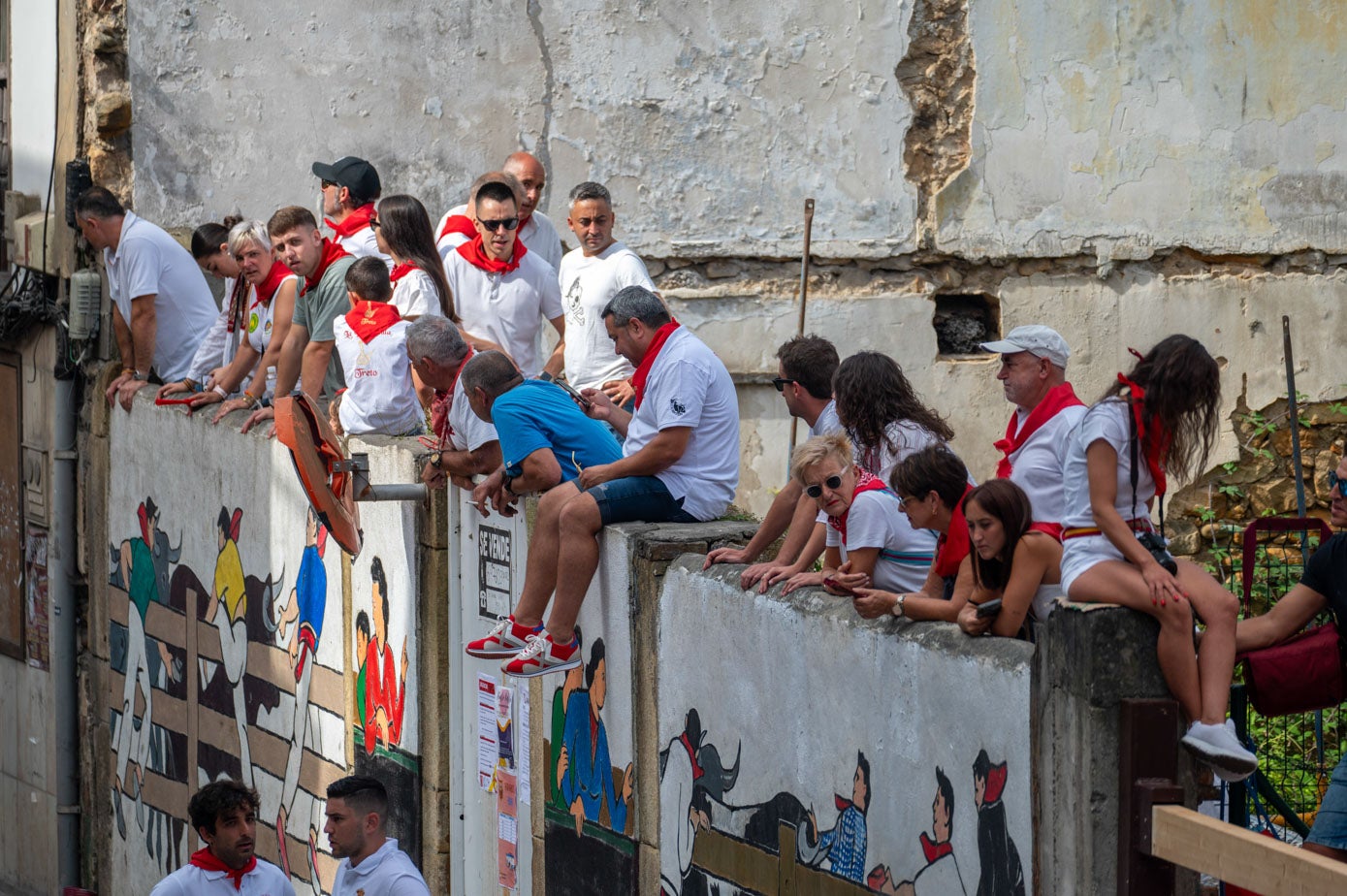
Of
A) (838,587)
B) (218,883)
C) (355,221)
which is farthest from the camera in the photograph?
(355,221)

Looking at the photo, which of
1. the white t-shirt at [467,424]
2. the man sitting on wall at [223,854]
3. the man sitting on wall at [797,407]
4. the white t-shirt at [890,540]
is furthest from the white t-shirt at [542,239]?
the white t-shirt at [890,540]

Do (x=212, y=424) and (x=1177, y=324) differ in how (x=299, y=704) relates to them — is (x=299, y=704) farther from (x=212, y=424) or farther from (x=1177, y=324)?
(x=1177, y=324)

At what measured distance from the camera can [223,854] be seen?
28.1ft

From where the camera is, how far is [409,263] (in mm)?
9758

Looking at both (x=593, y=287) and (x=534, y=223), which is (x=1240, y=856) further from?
(x=534, y=223)

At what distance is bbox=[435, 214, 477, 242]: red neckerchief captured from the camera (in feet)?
34.1

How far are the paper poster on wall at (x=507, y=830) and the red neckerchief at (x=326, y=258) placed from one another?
9.58ft

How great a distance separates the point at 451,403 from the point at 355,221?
2.59m

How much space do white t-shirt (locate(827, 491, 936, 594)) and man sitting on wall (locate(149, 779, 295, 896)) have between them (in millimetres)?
3523

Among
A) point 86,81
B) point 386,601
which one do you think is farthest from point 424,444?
point 86,81

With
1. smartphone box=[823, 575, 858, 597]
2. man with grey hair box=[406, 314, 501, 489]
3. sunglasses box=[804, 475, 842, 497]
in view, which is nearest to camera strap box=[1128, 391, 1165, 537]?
smartphone box=[823, 575, 858, 597]

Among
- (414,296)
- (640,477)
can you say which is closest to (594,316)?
(414,296)

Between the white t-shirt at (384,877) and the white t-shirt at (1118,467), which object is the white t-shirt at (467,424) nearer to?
the white t-shirt at (384,877)

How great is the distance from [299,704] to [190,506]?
77.4 inches
